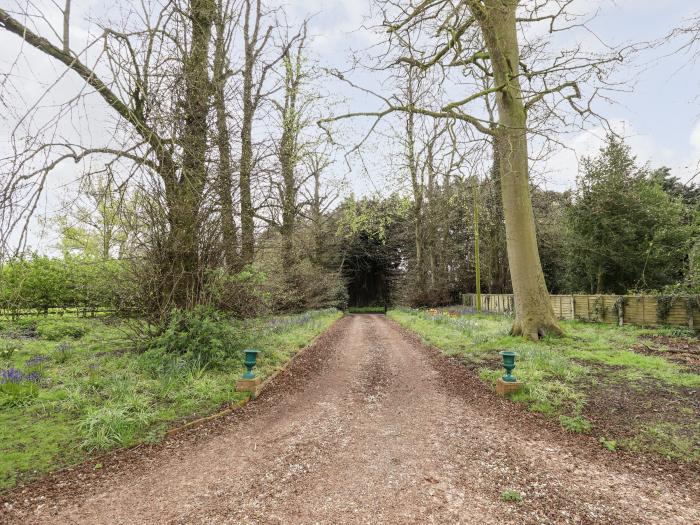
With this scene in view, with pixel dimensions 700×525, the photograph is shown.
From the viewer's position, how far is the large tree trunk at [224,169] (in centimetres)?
695

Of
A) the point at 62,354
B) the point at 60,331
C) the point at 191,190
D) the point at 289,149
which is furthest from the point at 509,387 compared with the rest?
the point at 60,331

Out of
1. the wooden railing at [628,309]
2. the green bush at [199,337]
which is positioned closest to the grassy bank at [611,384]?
the wooden railing at [628,309]

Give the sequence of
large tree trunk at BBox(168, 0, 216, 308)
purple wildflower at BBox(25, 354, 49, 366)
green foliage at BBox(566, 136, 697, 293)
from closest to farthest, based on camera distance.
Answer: purple wildflower at BBox(25, 354, 49, 366), large tree trunk at BBox(168, 0, 216, 308), green foliage at BBox(566, 136, 697, 293)

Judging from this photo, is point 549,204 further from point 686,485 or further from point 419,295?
point 686,485

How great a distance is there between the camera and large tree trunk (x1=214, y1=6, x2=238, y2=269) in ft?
22.8

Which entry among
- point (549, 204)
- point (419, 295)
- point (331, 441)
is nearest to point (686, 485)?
point (331, 441)

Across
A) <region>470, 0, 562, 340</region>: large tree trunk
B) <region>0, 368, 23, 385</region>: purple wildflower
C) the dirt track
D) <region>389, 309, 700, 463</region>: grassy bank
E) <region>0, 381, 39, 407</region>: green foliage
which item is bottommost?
the dirt track

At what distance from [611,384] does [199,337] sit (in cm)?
641

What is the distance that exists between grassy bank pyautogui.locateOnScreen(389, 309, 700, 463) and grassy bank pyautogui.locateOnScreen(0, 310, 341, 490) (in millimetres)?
4208

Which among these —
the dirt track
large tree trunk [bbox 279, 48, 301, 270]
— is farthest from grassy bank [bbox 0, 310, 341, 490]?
large tree trunk [bbox 279, 48, 301, 270]

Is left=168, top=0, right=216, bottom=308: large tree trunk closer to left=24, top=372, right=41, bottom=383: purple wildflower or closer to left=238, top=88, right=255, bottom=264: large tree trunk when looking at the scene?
left=238, top=88, right=255, bottom=264: large tree trunk

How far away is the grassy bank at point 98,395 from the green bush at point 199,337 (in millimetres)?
111

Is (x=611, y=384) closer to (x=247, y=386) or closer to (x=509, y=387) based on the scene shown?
(x=509, y=387)

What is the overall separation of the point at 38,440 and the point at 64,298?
508 inches
